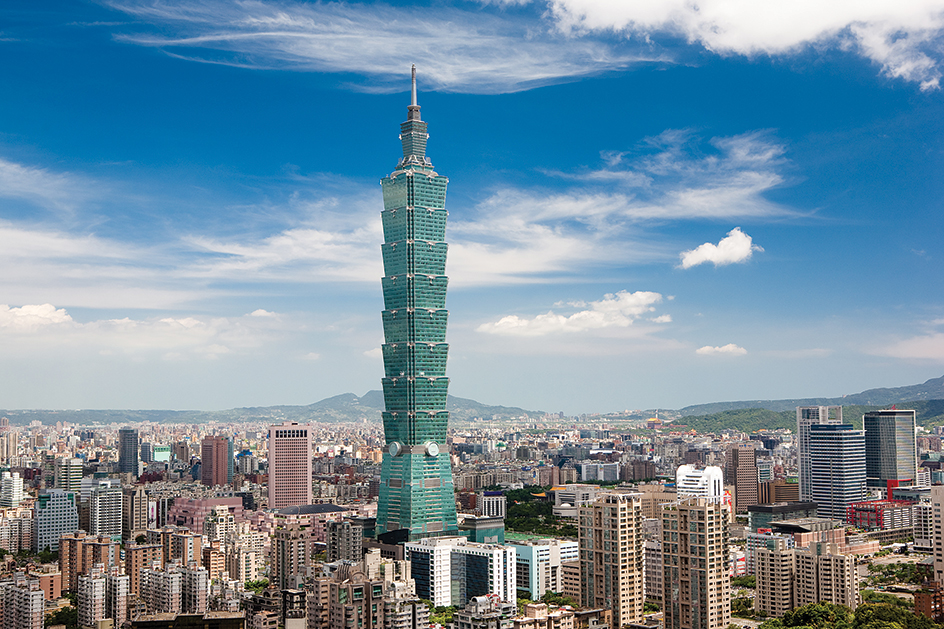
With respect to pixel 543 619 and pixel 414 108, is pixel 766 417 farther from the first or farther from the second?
pixel 543 619

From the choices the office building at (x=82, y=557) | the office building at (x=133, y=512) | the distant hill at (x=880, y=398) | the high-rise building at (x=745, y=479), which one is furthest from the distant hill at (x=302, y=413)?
the office building at (x=82, y=557)

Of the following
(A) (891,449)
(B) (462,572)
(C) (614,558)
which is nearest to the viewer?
(C) (614,558)

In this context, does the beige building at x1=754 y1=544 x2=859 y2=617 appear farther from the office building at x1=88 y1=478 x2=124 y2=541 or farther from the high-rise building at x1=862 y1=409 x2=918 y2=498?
the high-rise building at x1=862 y1=409 x2=918 y2=498

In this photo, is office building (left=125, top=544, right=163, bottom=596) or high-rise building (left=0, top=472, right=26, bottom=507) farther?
high-rise building (left=0, top=472, right=26, bottom=507)

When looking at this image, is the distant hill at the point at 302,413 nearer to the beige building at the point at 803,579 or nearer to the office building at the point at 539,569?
the office building at the point at 539,569

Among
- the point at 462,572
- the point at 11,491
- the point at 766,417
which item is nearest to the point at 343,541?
the point at 462,572

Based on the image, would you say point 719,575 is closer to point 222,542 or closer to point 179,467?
point 222,542

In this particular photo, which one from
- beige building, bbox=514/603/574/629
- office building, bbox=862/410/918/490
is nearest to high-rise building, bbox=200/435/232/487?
office building, bbox=862/410/918/490
